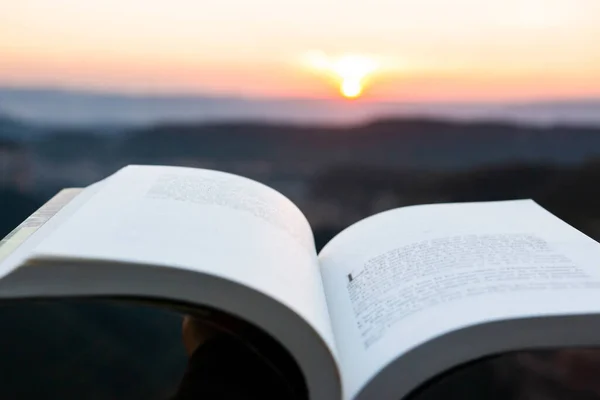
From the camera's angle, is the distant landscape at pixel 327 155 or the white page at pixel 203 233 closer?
the white page at pixel 203 233

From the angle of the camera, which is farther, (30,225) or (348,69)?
(348,69)

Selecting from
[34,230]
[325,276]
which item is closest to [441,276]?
[325,276]

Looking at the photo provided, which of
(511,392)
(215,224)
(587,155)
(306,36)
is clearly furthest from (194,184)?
(587,155)

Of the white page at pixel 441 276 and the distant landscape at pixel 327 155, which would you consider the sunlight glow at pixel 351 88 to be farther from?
the white page at pixel 441 276

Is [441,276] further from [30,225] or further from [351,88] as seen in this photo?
[351,88]

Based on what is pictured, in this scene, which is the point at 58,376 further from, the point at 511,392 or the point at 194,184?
the point at 511,392

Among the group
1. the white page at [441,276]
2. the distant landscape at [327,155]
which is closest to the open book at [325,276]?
the white page at [441,276]

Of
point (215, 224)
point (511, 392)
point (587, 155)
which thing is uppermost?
point (587, 155)
